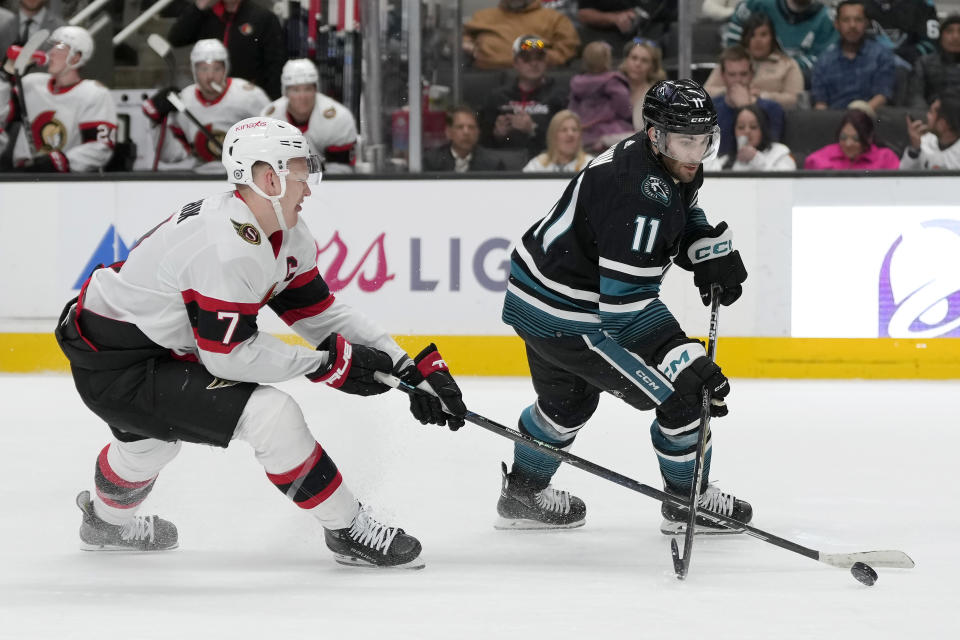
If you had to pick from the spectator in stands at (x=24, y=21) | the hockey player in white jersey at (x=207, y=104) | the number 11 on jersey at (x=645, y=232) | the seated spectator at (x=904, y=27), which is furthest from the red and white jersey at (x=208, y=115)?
the number 11 on jersey at (x=645, y=232)

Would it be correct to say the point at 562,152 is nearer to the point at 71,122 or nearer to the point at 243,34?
the point at 243,34

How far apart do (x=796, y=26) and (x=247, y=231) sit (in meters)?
4.01

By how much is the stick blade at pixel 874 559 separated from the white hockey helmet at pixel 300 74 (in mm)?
3887

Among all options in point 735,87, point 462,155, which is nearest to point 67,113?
point 462,155

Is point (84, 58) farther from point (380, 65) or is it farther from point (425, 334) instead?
point (425, 334)

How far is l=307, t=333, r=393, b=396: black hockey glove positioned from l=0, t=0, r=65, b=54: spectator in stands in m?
4.40

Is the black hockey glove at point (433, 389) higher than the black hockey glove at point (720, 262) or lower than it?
lower

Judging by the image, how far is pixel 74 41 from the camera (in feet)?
20.5

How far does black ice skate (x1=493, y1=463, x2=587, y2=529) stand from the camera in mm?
3158

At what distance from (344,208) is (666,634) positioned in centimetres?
374

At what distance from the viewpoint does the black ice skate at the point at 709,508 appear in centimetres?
303

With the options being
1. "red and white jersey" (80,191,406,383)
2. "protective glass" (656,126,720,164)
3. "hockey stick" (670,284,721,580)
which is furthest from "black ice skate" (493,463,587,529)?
"protective glass" (656,126,720,164)

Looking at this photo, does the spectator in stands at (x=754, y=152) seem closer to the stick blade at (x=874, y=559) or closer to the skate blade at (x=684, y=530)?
the skate blade at (x=684, y=530)

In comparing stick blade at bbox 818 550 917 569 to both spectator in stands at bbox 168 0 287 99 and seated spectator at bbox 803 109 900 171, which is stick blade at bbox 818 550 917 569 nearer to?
seated spectator at bbox 803 109 900 171
